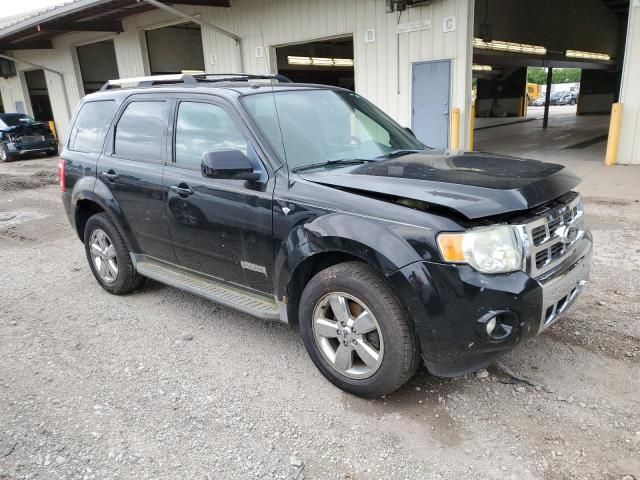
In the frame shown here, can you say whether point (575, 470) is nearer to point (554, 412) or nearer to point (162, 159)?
point (554, 412)

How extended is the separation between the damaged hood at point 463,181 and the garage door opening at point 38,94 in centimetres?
2881

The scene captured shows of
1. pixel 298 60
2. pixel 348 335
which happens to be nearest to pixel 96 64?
pixel 298 60

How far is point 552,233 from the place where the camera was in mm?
2822

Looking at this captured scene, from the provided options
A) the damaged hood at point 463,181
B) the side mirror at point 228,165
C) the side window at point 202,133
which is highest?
the side window at point 202,133

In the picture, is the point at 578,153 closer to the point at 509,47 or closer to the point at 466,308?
the point at 509,47

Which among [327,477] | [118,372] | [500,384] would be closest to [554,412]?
[500,384]

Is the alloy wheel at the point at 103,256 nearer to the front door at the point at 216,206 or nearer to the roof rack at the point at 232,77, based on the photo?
the front door at the point at 216,206

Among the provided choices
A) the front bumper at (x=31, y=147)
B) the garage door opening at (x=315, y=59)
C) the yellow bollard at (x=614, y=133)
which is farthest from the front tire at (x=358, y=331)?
the garage door opening at (x=315, y=59)

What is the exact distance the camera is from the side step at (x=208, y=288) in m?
3.45

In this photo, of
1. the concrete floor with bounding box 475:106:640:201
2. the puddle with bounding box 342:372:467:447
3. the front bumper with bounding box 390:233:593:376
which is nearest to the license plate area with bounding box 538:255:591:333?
the front bumper with bounding box 390:233:593:376

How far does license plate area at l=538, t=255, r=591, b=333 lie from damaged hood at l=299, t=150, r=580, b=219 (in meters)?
0.44

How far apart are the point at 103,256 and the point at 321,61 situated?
2157cm

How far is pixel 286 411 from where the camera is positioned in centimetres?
298

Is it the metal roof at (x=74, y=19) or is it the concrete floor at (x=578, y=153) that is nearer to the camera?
the concrete floor at (x=578, y=153)
